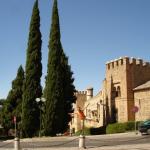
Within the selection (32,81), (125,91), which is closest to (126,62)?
(125,91)

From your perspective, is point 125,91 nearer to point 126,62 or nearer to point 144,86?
point 144,86

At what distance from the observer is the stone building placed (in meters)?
44.0

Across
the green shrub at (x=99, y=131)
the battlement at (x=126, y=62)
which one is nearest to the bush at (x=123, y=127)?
the green shrub at (x=99, y=131)

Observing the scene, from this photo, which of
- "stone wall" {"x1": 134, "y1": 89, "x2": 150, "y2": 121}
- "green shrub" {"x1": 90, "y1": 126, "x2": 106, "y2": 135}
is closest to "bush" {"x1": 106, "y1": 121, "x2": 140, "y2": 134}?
"stone wall" {"x1": 134, "y1": 89, "x2": 150, "y2": 121}

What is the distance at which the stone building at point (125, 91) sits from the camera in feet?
144

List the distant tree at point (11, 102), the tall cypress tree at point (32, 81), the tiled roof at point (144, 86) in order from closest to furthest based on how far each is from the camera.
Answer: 1. the tiled roof at point (144, 86)
2. the tall cypress tree at point (32, 81)
3. the distant tree at point (11, 102)

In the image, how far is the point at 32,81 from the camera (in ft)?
145

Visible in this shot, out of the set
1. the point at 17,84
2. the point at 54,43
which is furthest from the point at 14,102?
the point at 54,43

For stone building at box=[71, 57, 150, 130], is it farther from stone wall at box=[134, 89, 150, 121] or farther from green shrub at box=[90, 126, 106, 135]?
green shrub at box=[90, 126, 106, 135]

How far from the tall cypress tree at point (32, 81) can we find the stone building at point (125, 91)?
827 centimetres

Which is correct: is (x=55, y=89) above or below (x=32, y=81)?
below

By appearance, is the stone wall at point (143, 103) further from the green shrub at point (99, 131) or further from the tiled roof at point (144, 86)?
the green shrub at point (99, 131)

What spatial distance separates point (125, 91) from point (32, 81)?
1000 cm

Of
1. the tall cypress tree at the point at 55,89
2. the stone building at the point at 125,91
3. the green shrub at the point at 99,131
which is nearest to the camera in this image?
the tall cypress tree at the point at 55,89
